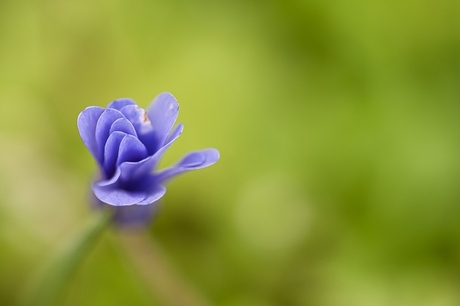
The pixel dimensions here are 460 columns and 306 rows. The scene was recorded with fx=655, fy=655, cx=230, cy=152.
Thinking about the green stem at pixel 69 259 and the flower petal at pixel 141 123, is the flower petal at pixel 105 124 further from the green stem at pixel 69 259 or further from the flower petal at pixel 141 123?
the green stem at pixel 69 259

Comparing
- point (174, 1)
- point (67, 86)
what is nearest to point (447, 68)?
point (174, 1)

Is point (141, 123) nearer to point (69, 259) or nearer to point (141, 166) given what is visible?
point (141, 166)

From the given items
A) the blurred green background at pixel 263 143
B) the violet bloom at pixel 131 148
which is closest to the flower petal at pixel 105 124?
the violet bloom at pixel 131 148

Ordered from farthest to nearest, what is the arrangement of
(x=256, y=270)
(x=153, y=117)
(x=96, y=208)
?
(x=256, y=270) < (x=96, y=208) < (x=153, y=117)

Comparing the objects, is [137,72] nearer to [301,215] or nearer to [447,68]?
[301,215]

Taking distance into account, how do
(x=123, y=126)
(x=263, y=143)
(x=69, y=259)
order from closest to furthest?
(x=123, y=126), (x=69, y=259), (x=263, y=143)

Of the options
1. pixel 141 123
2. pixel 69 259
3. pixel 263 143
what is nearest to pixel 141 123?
pixel 141 123

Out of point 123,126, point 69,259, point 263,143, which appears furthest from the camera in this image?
point 263,143

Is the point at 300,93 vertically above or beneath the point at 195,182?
above
